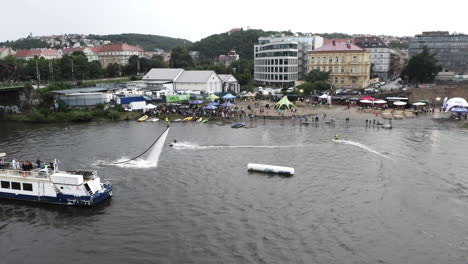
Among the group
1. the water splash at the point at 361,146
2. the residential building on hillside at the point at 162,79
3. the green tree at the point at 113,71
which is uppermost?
the green tree at the point at 113,71

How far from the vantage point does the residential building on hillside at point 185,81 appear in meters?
98.6

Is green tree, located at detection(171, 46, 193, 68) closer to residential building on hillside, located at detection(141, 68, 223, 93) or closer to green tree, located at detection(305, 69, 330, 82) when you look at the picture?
residential building on hillside, located at detection(141, 68, 223, 93)

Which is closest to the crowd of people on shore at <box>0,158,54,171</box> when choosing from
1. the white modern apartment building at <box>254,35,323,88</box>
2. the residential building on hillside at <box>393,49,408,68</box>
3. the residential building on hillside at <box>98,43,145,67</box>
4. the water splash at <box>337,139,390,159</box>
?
the water splash at <box>337,139,390,159</box>

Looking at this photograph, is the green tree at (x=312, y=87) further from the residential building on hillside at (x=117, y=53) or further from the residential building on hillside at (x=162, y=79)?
the residential building on hillside at (x=117, y=53)

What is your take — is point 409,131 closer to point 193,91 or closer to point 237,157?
point 237,157

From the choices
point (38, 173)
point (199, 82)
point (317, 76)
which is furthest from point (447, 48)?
point (38, 173)

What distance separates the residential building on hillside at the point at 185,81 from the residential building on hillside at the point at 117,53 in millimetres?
90415

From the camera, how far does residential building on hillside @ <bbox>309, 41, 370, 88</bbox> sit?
4163 inches

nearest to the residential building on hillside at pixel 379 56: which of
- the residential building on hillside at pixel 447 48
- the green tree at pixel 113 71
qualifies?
the residential building on hillside at pixel 447 48

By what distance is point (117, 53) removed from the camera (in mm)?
189000

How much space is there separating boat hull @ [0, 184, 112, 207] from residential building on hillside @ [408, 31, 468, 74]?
136036mm

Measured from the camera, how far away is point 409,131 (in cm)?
6059

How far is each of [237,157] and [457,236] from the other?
999 inches

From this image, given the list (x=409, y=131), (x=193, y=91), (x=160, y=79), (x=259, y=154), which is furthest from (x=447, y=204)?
(x=160, y=79)
